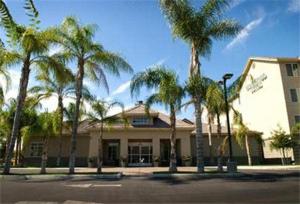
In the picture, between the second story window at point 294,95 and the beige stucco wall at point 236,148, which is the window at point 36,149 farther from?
the second story window at point 294,95

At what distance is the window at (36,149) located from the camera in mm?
31141

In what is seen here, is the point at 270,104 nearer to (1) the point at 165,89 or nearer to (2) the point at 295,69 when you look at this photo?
(2) the point at 295,69

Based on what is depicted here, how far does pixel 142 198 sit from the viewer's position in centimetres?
904

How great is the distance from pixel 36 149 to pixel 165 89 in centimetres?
1957

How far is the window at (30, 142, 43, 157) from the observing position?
102ft

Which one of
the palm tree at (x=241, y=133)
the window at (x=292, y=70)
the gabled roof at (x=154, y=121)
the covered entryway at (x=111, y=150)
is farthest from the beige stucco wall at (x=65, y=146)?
the window at (x=292, y=70)

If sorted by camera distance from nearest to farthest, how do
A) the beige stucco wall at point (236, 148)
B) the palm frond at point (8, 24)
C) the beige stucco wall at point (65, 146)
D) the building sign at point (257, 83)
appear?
1. the palm frond at point (8, 24)
2. the beige stucco wall at point (65, 146)
3. the beige stucco wall at point (236, 148)
4. the building sign at point (257, 83)

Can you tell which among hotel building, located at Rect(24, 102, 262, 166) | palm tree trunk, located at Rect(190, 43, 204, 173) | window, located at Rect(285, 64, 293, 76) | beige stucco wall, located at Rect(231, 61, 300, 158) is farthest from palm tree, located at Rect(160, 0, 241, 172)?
window, located at Rect(285, 64, 293, 76)

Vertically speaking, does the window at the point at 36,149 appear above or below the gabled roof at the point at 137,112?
below

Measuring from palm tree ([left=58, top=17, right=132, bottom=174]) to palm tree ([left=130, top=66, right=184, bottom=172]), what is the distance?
122 centimetres

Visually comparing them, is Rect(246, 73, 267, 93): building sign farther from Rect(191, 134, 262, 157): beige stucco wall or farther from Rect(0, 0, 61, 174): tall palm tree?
Rect(0, 0, 61, 174): tall palm tree

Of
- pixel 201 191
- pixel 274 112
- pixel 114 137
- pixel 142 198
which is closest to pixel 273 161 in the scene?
pixel 274 112

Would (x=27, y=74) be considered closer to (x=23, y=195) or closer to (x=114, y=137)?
(x=23, y=195)

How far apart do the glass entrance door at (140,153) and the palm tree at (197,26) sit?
1378 cm
